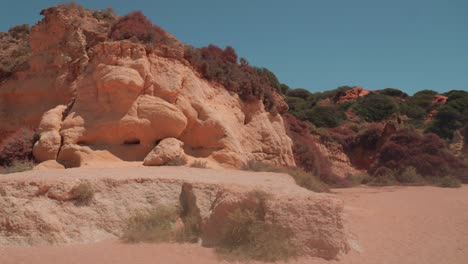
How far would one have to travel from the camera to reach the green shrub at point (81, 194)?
236 inches

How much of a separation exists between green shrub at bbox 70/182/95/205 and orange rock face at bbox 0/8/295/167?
4.24m

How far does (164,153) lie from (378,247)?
6.00 metres

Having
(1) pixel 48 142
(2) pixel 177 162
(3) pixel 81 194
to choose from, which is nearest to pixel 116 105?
(1) pixel 48 142

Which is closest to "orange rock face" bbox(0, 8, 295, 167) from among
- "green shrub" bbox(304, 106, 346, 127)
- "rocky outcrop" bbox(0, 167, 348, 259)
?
"rocky outcrop" bbox(0, 167, 348, 259)

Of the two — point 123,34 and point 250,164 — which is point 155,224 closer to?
point 250,164

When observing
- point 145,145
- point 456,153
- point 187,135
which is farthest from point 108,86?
point 456,153

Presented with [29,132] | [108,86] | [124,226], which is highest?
[108,86]

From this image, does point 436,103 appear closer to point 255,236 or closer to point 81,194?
point 255,236

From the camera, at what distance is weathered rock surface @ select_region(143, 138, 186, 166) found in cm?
1021

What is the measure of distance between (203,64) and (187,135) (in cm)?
323

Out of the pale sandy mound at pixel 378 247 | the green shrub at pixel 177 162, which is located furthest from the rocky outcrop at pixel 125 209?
the green shrub at pixel 177 162

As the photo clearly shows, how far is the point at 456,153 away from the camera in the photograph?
27.1m

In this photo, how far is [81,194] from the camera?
6016mm

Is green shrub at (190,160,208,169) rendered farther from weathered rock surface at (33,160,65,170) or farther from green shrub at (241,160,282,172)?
weathered rock surface at (33,160,65,170)
